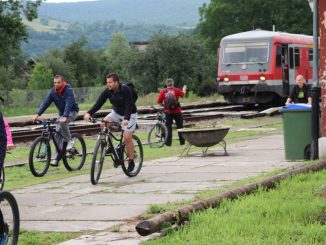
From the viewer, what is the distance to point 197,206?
8.73 meters

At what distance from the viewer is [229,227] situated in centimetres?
782

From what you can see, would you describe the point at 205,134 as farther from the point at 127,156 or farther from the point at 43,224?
the point at 43,224

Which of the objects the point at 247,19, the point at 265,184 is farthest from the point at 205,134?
the point at 247,19

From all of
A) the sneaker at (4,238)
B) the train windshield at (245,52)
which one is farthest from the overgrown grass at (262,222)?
the train windshield at (245,52)

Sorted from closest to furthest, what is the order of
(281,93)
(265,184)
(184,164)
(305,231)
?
1. (305,231)
2. (265,184)
3. (184,164)
4. (281,93)

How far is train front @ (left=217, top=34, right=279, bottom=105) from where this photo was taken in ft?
117

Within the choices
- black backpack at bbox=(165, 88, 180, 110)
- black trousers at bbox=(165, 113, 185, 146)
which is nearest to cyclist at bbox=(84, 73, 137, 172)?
black backpack at bbox=(165, 88, 180, 110)

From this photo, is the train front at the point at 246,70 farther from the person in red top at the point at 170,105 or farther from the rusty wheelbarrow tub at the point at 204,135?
the rusty wheelbarrow tub at the point at 204,135

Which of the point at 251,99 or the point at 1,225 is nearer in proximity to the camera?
the point at 1,225

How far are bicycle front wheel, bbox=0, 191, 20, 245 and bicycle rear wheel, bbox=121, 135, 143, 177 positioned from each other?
6.12 m

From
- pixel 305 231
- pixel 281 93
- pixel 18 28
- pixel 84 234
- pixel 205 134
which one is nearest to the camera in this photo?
pixel 305 231

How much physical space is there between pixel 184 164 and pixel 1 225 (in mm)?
9198

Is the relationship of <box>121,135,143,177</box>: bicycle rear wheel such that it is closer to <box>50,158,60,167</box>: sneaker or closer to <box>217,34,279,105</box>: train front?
<box>50,158,60,167</box>: sneaker

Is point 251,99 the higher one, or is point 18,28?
point 18,28
